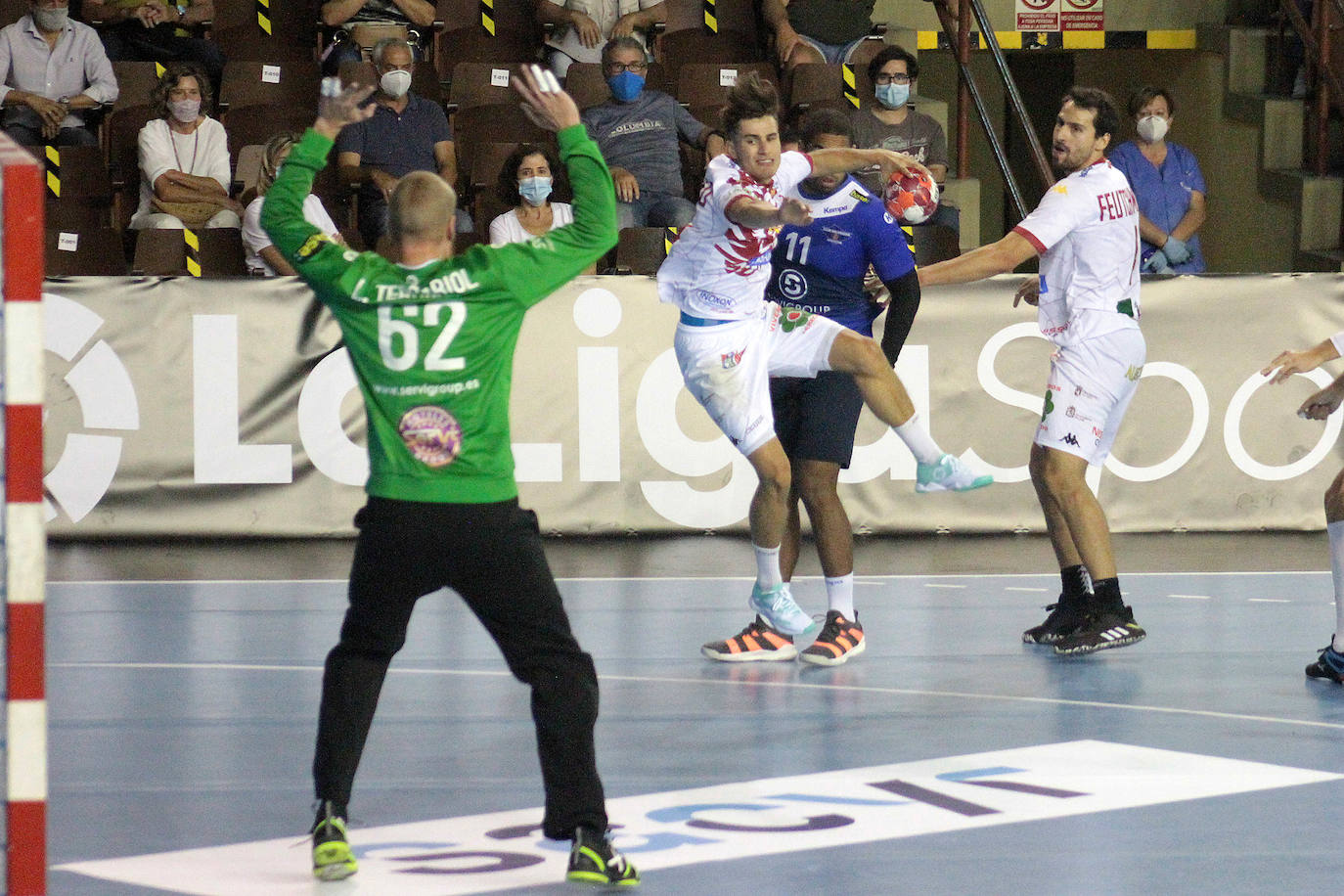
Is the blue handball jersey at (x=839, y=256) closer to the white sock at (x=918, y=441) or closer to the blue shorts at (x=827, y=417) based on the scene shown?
the blue shorts at (x=827, y=417)

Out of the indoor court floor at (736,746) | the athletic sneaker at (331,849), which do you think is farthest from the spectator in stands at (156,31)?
the athletic sneaker at (331,849)

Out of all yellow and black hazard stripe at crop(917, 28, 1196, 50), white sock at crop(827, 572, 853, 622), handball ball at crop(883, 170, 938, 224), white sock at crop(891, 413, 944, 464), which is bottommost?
white sock at crop(827, 572, 853, 622)

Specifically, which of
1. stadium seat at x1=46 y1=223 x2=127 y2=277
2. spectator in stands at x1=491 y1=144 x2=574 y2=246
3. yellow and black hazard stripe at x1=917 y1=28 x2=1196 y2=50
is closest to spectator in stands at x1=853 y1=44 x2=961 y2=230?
spectator in stands at x1=491 y1=144 x2=574 y2=246

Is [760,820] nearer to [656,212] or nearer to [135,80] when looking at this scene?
[656,212]

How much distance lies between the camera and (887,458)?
10844 millimetres

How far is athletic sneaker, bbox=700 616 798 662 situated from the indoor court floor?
144 mm

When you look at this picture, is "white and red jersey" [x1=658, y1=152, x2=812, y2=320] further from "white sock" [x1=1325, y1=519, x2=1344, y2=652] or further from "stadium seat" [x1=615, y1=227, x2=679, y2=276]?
"stadium seat" [x1=615, y1=227, x2=679, y2=276]

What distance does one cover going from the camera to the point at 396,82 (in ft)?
39.4

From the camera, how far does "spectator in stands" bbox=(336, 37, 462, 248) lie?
11875 mm

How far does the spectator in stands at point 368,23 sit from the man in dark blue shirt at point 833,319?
5.97 meters

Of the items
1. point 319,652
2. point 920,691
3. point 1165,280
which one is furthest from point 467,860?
point 1165,280

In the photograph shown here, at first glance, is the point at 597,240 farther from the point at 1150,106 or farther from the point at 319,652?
the point at 1150,106

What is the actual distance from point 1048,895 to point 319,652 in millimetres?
3947

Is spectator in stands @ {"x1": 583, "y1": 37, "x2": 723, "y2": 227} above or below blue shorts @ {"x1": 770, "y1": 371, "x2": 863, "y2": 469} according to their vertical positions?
above
